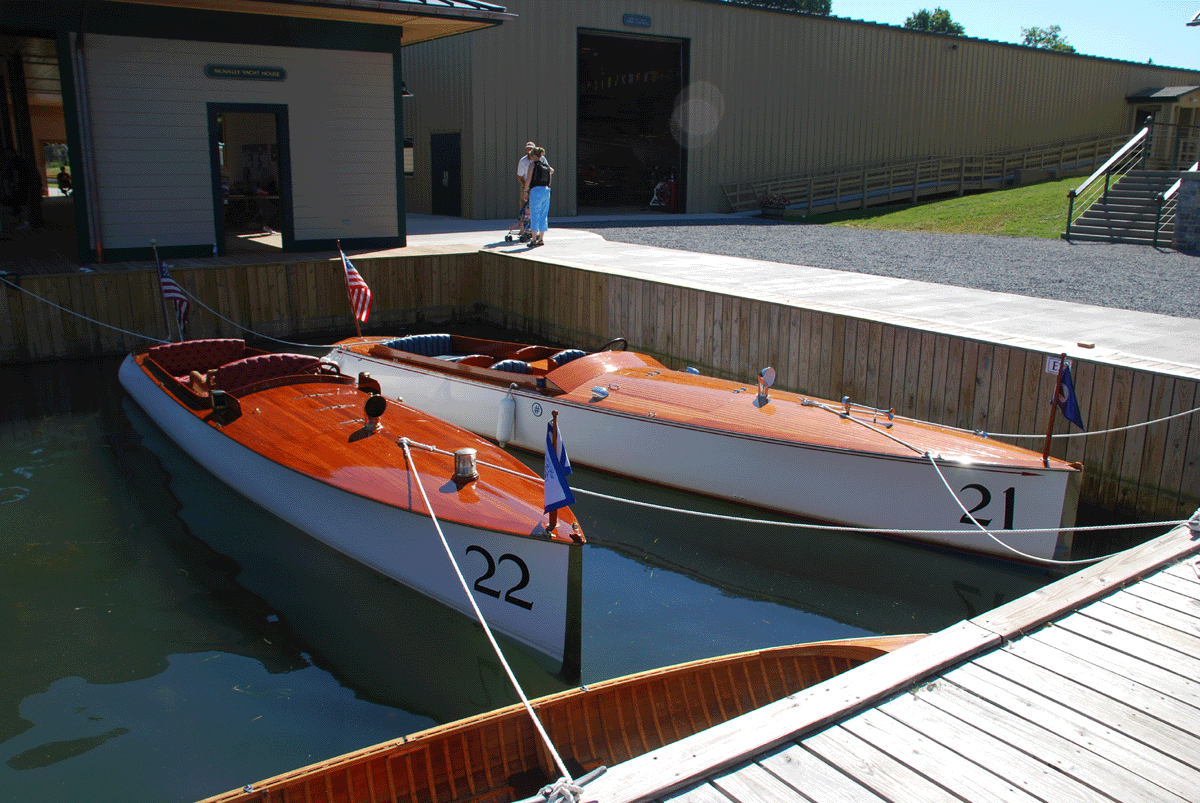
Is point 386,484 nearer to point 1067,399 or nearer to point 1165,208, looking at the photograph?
point 1067,399

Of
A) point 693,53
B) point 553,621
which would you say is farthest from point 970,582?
point 693,53

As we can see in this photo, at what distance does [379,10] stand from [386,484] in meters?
9.59

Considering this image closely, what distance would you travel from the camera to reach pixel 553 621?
17.9ft

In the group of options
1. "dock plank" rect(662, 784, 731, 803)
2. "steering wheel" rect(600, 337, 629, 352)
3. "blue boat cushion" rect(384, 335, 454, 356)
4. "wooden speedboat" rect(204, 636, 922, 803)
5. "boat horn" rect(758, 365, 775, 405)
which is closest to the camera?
"dock plank" rect(662, 784, 731, 803)

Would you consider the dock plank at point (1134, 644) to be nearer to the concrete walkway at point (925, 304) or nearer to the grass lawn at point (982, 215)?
the concrete walkway at point (925, 304)

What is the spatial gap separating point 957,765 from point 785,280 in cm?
974

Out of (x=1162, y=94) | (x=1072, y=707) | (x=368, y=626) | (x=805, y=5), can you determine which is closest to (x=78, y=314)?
(x=368, y=626)

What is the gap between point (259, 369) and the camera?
8.33 metres

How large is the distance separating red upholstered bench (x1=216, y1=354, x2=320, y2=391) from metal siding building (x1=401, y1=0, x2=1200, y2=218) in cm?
1411

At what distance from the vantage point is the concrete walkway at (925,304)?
27.1ft

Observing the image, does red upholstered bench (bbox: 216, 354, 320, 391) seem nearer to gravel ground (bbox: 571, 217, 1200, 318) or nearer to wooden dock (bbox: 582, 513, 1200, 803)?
wooden dock (bbox: 582, 513, 1200, 803)

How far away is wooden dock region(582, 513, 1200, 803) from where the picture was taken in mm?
3062

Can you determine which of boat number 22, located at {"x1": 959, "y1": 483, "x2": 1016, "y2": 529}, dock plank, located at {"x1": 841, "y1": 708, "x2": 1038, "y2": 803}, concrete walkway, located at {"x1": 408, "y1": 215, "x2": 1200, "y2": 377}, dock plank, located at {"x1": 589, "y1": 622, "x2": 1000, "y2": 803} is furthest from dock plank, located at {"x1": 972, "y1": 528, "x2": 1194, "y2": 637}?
concrete walkway, located at {"x1": 408, "y1": 215, "x2": 1200, "y2": 377}

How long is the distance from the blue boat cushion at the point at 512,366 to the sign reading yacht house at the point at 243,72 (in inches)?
307
